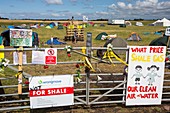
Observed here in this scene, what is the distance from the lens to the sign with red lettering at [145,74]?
5.48 m

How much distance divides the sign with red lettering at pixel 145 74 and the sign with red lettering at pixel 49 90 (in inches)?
68.0

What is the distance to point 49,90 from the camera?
17.1 feet

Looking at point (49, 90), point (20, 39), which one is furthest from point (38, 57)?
point (49, 90)

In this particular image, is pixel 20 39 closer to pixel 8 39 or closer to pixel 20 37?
pixel 20 37

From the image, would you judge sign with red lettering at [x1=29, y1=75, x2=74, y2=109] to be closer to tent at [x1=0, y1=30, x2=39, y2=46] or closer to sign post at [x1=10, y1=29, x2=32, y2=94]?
sign post at [x1=10, y1=29, x2=32, y2=94]

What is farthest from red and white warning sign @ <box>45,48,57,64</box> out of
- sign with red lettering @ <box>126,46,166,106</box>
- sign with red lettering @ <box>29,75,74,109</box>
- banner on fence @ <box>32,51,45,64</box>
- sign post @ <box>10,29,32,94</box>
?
sign with red lettering @ <box>126,46,166,106</box>

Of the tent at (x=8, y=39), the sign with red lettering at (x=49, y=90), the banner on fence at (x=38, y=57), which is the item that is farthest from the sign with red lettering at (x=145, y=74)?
the tent at (x=8, y=39)

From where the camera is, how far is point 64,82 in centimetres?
532

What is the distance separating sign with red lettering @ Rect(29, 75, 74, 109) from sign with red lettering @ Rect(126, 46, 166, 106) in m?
1.73

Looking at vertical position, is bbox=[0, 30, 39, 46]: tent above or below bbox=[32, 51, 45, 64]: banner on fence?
above

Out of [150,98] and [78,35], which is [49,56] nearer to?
[150,98]

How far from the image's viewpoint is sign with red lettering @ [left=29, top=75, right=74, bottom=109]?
516cm

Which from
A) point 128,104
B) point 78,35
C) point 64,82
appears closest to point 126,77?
point 128,104

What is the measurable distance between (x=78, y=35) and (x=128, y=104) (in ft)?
66.3
